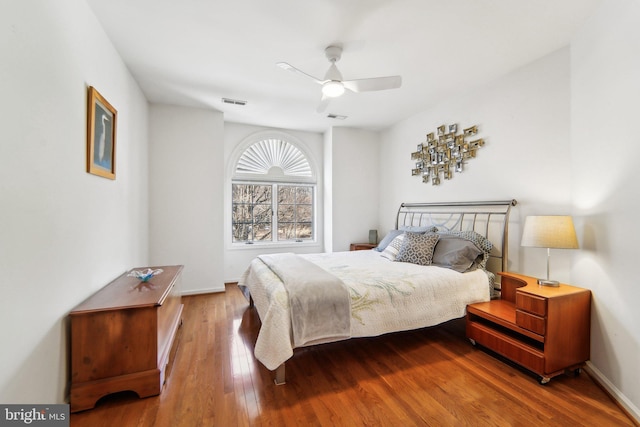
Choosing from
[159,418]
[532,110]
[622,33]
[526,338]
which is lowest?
[159,418]

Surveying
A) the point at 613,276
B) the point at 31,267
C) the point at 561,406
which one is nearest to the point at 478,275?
the point at 613,276

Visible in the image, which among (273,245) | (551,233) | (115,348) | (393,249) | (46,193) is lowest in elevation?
(115,348)

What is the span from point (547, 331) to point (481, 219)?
1.45 meters

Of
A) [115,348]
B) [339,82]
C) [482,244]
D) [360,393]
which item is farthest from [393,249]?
[115,348]

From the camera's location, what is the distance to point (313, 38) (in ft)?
7.22

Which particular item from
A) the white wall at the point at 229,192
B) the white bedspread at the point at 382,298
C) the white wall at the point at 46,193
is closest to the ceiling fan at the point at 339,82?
the white wall at the point at 46,193

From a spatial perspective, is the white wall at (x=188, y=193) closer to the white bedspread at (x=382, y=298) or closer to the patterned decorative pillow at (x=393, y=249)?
the white bedspread at (x=382, y=298)

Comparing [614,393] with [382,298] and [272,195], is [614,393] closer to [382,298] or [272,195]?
[382,298]

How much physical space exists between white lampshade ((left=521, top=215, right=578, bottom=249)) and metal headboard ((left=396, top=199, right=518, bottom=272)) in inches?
23.3

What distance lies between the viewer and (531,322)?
1917 mm

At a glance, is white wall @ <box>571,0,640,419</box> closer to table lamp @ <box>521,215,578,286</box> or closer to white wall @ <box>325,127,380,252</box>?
table lamp @ <box>521,215,578,286</box>

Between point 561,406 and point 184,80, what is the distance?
435 centimetres

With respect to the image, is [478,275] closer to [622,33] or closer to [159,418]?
[622,33]

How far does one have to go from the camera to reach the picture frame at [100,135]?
1893 millimetres
